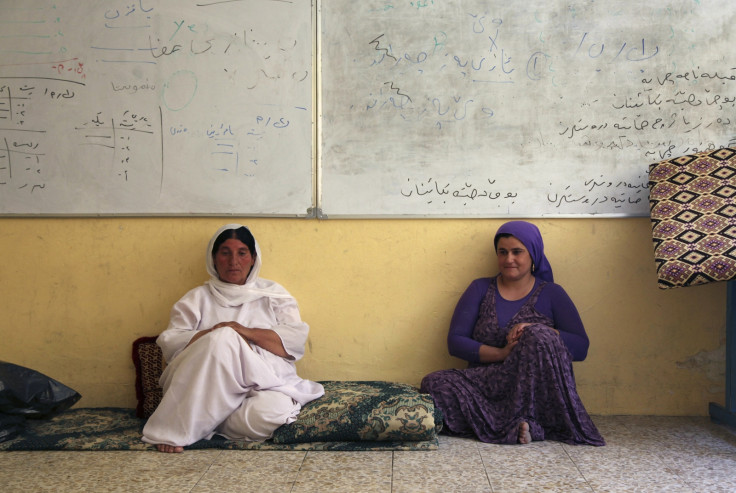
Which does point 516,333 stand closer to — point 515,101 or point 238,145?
point 515,101

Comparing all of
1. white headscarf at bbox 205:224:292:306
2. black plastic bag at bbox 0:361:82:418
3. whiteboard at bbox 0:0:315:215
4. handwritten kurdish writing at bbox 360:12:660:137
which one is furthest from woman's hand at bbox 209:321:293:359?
handwritten kurdish writing at bbox 360:12:660:137

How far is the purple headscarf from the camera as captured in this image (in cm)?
349

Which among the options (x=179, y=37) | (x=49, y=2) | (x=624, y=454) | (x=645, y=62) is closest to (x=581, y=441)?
(x=624, y=454)

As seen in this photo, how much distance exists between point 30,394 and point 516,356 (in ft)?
7.85

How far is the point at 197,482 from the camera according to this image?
270cm

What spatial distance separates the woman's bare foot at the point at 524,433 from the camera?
3.18 meters

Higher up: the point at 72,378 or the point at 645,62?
the point at 645,62

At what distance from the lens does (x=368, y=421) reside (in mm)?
3162

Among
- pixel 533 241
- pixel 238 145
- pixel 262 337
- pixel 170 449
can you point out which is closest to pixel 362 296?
pixel 262 337

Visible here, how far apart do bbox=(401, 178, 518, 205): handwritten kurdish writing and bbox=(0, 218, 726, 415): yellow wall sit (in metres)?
0.13

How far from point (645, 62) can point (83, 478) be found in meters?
3.42

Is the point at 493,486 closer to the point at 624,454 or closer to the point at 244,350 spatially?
the point at 624,454

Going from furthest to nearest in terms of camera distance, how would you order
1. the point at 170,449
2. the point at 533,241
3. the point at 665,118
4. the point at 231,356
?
the point at 665,118
the point at 533,241
the point at 231,356
the point at 170,449

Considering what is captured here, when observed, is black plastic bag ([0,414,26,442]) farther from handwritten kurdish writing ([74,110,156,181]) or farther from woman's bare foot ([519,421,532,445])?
woman's bare foot ([519,421,532,445])
